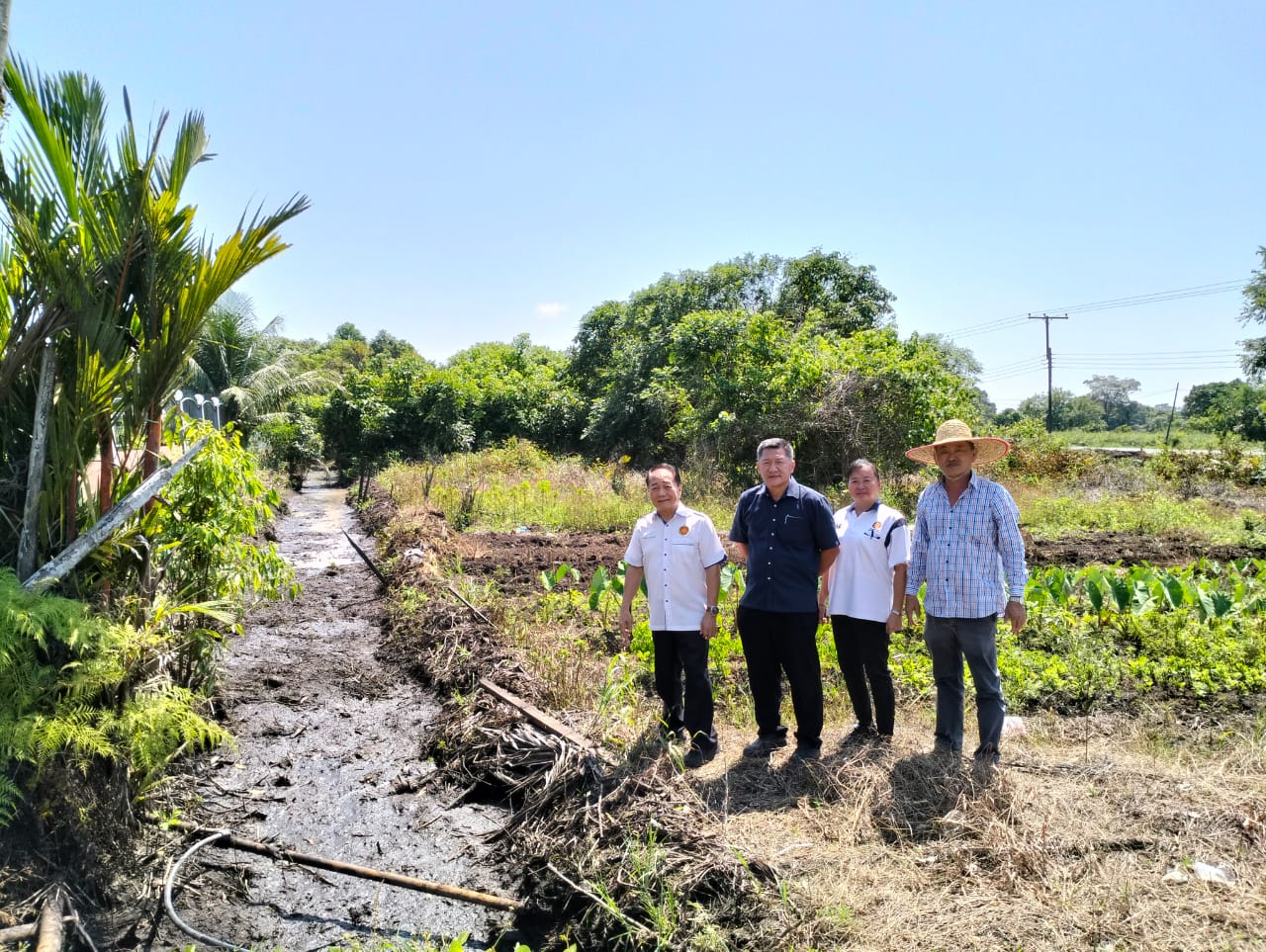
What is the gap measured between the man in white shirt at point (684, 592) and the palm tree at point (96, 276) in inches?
94.9

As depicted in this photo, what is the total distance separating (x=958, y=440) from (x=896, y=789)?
1735mm

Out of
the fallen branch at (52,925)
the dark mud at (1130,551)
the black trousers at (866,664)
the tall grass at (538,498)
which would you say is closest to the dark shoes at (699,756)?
the black trousers at (866,664)

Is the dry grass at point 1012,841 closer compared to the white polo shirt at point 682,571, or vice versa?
the dry grass at point 1012,841

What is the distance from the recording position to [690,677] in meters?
4.48

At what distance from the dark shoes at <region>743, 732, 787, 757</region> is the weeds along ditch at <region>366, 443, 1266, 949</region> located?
13cm

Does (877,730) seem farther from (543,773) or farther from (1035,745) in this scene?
(543,773)

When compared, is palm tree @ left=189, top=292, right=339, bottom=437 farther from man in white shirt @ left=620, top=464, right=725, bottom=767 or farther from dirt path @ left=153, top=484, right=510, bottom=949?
man in white shirt @ left=620, top=464, right=725, bottom=767

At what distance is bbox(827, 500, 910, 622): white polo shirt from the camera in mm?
4402

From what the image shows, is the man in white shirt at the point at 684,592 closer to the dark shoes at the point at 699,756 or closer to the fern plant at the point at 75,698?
the dark shoes at the point at 699,756

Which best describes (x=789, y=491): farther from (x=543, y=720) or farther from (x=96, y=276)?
(x=96, y=276)

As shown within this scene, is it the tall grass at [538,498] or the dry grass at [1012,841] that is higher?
the tall grass at [538,498]

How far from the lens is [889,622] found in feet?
14.3

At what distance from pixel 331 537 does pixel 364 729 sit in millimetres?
9806

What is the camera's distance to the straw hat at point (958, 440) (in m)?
4.26
